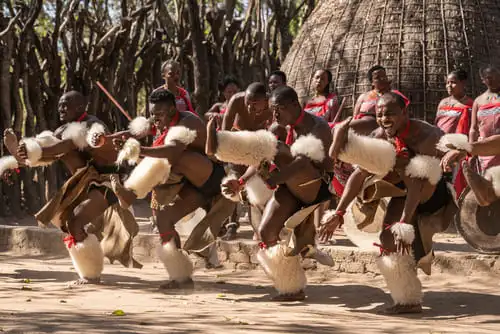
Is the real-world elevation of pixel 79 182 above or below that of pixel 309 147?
below

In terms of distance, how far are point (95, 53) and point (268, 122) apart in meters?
4.82

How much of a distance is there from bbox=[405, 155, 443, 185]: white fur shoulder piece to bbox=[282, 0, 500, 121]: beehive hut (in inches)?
166

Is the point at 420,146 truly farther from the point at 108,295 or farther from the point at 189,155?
the point at 108,295

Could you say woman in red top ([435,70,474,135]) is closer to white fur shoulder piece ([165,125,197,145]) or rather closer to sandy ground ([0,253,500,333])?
sandy ground ([0,253,500,333])

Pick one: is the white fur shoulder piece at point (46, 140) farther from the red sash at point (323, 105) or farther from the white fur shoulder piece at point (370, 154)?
the red sash at point (323, 105)

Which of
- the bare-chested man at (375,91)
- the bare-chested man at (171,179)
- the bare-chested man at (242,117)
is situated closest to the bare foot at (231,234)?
the bare-chested man at (242,117)

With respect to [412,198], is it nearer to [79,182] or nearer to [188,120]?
[188,120]

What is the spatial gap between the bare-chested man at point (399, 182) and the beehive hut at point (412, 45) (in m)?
4.08

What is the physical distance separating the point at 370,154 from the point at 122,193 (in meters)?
2.14

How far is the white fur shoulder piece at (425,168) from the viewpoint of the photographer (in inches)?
213

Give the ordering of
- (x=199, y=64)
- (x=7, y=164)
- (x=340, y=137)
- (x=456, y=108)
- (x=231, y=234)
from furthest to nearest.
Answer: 1. (x=199, y=64)
2. (x=231, y=234)
3. (x=456, y=108)
4. (x=7, y=164)
5. (x=340, y=137)

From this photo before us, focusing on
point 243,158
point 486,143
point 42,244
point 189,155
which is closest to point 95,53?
point 42,244

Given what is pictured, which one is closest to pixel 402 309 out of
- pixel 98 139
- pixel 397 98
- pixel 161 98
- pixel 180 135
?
pixel 397 98

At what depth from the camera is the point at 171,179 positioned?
6.52m
